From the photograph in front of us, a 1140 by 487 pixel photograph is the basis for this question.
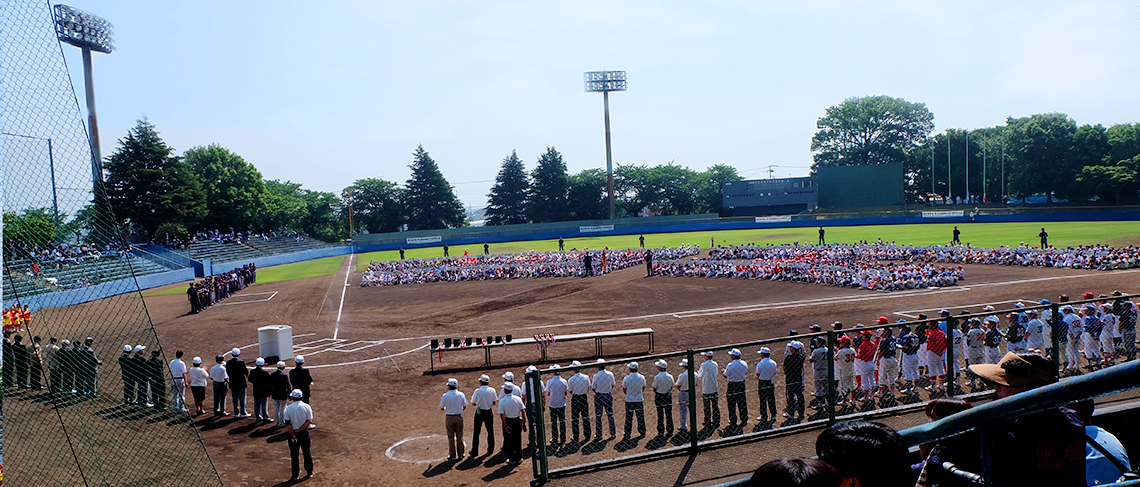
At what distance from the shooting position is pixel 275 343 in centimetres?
1672

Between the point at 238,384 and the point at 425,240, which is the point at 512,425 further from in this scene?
the point at 425,240

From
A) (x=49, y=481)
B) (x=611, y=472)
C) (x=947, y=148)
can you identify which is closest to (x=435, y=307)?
(x=49, y=481)

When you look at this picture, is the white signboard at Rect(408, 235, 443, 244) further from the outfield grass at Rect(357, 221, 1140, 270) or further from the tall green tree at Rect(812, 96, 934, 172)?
the tall green tree at Rect(812, 96, 934, 172)

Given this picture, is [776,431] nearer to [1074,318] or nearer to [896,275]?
[1074,318]

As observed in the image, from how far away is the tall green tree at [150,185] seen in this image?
126 feet

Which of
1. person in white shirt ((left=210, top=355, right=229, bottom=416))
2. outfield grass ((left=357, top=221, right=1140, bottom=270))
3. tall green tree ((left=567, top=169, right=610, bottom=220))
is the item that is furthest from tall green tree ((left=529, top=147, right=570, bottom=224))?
person in white shirt ((left=210, top=355, right=229, bottom=416))

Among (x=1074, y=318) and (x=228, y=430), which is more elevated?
(x=1074, y=318)

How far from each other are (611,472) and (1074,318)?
9547 millimetres

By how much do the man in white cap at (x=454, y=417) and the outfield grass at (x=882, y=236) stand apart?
132ft

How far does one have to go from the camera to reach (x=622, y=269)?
38.6m

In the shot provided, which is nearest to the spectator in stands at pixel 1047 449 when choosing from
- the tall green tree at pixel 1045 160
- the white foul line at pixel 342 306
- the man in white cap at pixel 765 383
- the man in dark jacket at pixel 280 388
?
the man in white cap at pixel 765 383

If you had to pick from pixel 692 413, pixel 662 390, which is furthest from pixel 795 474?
pixel 662 390

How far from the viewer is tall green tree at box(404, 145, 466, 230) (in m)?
85.6

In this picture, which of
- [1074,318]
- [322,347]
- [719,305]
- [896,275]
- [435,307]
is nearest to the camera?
[1074,318]
